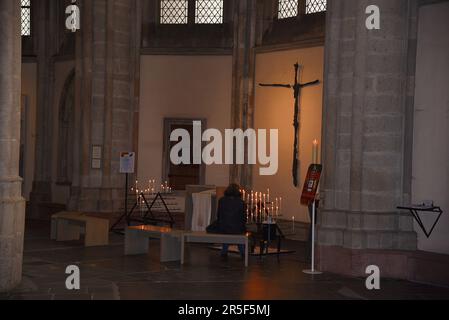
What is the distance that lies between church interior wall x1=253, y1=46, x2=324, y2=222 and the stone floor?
345 cm

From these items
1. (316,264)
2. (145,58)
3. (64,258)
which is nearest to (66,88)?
(145,58)

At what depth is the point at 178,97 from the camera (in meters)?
20.0

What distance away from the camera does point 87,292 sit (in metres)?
10.3

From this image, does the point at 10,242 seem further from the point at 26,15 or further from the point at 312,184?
the point at 26,15

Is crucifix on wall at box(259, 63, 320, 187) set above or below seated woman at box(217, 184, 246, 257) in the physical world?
above

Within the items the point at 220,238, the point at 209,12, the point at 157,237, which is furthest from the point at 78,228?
the point at 209,12

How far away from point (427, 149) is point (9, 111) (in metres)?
6.34

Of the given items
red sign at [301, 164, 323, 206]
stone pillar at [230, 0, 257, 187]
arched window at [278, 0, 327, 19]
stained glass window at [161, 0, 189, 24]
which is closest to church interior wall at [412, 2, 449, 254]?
red sign at [301, 164, 323, 206]

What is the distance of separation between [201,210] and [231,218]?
2226 mm

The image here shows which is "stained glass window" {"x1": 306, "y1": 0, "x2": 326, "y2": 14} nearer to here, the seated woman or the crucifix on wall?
the crucifix on wall

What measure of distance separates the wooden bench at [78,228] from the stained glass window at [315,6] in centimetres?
693

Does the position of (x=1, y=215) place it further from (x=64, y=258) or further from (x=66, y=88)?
(x=66, y=88)

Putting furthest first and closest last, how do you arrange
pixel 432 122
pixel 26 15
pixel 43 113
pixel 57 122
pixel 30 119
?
pixel 26 15 < pixel 30 119 < pixel 43 113 < pixel 57 122 < pixel 432 122

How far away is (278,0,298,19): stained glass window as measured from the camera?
62.4ft
